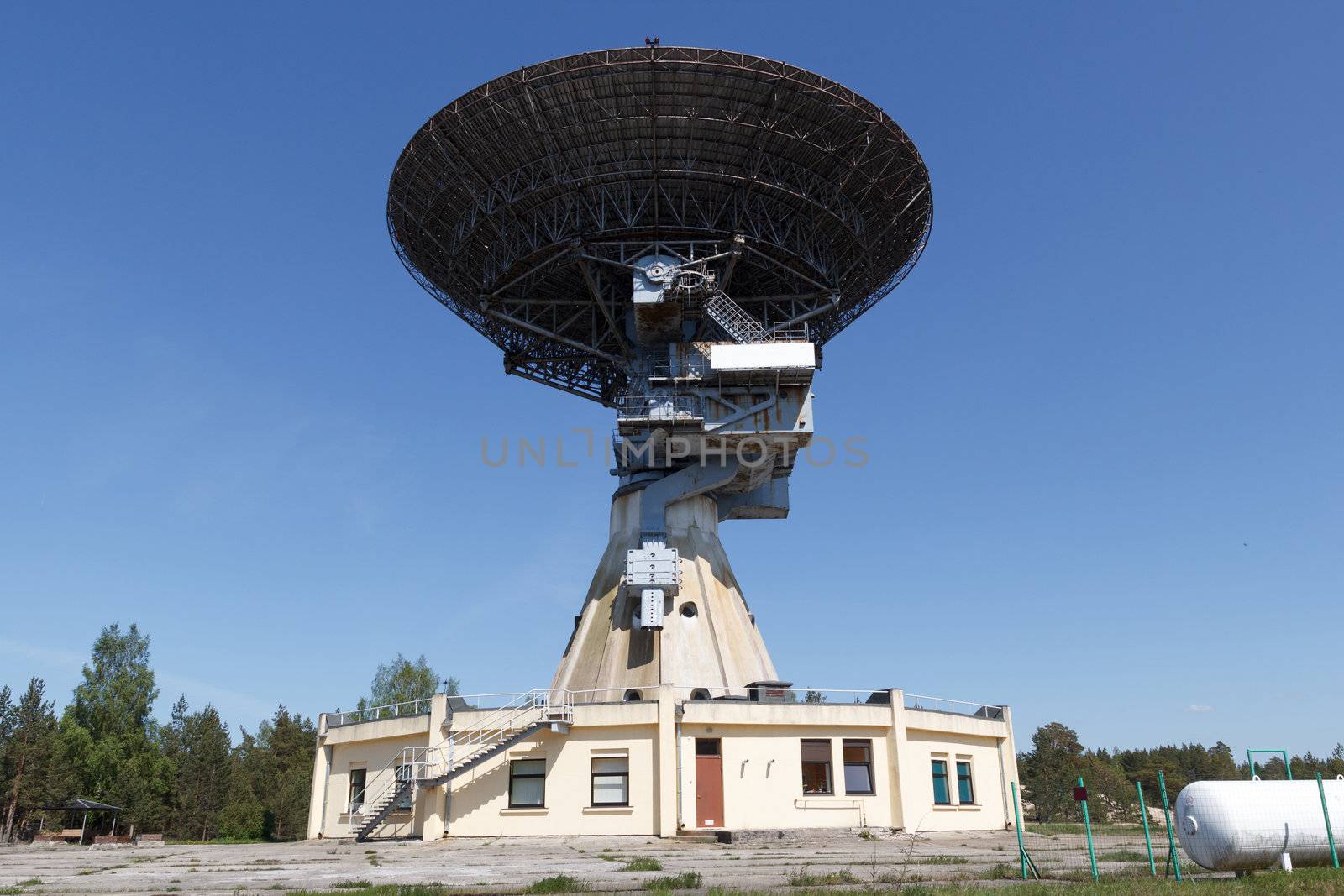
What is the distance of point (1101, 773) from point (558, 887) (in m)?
86.3

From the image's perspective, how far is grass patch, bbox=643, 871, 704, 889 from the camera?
15.4 metres

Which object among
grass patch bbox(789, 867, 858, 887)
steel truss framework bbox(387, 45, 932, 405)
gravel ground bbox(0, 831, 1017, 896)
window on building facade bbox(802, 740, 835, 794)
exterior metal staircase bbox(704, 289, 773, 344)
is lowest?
gravel ground bbox(0, 831, 1017, 896)

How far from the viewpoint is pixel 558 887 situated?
15.2m

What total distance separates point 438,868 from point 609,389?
25.5m

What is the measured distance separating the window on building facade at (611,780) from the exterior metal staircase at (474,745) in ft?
5.14

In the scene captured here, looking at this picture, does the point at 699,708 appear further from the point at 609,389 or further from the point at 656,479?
the point at 609,389

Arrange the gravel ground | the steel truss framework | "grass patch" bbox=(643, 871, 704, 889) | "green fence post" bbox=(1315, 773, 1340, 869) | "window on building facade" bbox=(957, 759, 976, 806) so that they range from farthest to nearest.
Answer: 1. "window on building facade" bbox=(957, 759, 976, 806)
2. the steel truss framework
3. the gravel ground
4. "green fence post" bbox=(1315, 773, 1340, 869)
5. "grass patch" bbox=(643, 871, 704, 889)

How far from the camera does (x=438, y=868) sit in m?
20.3

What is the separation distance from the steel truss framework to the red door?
584 inches

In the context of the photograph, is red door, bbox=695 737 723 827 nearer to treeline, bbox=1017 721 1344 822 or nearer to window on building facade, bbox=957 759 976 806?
window on building facade, bbox=957 759 976 806

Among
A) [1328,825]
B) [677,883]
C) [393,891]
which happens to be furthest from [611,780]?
[1328,825]

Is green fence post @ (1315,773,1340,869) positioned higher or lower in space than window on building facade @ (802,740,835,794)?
lower

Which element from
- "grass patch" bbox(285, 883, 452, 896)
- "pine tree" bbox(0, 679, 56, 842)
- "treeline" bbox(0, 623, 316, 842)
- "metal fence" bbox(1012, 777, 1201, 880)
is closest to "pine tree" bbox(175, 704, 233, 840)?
"treeline" bbox(0, 623, 316, 842)

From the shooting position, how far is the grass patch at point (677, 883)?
1538cm
